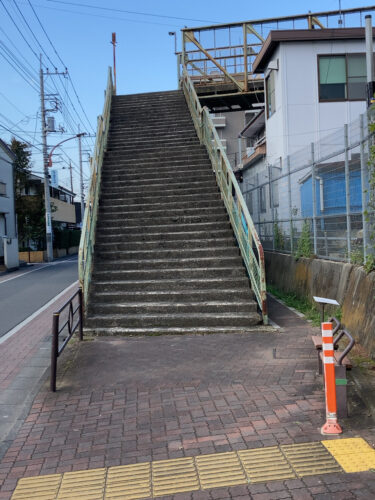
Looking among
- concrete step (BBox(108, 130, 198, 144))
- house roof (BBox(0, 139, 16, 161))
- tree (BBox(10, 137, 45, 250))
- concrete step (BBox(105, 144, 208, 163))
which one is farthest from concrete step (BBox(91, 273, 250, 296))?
tree (BBox(10, 137, 45, 250))

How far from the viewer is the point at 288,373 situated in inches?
213

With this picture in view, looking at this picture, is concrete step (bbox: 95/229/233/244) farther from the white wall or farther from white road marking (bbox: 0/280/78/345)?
the white wall

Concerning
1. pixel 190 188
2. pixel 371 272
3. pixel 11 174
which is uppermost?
pixel 11 174

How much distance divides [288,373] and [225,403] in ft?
3.70

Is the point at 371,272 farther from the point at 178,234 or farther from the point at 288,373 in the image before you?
the point at 178,234

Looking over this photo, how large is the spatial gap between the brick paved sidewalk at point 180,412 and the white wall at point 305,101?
446 inches

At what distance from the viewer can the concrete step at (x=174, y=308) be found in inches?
309

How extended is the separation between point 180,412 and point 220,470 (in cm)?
106

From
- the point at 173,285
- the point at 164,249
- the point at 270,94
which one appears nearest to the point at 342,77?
the point at 270,94

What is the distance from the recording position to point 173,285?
27.9ft

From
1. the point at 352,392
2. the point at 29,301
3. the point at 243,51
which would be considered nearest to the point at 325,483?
the point at 352,392

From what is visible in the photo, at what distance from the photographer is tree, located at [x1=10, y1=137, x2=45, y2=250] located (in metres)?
36.9

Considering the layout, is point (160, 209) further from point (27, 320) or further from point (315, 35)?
point (315, 35)

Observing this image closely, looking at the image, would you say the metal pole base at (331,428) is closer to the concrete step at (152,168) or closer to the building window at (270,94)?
the concrete step at (152,168)
